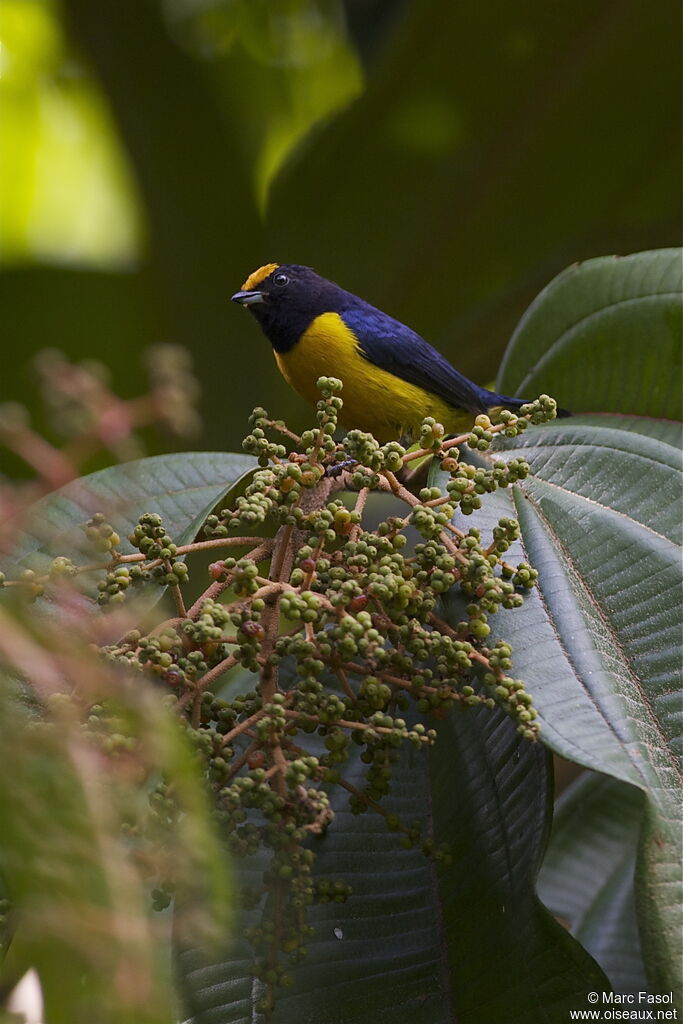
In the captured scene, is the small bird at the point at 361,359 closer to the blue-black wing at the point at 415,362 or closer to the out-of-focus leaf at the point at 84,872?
the blue-black wing at the point at 415,362

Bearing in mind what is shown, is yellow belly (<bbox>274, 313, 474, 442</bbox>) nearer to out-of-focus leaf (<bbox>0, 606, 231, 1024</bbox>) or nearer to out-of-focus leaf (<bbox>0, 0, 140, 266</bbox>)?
out-of-focus leaf (<bbox>0, 0, 140, 266</bbox>)

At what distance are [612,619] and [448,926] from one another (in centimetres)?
46

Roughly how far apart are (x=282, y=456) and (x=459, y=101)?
6.64 ft

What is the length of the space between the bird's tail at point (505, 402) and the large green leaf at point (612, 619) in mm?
312

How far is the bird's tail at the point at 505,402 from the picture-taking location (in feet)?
6.07

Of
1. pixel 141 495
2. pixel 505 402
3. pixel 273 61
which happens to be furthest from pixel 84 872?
pixel 273 61

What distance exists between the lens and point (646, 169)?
9.94ft

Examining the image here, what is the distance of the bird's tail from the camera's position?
1849mm

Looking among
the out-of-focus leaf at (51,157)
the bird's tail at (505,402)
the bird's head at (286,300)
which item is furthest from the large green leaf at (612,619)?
the out-of-focus leaf at (51,157)

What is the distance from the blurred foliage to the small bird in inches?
10.1

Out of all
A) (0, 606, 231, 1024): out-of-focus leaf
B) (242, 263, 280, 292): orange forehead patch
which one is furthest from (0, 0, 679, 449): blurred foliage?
(0, 606, 231, 1024): out-of-focus leaf

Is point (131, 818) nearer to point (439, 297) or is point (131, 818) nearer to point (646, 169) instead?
point (439, 297)

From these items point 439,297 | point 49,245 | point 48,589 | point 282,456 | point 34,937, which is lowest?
point 49,245

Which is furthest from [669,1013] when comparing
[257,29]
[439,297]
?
[257,29]
